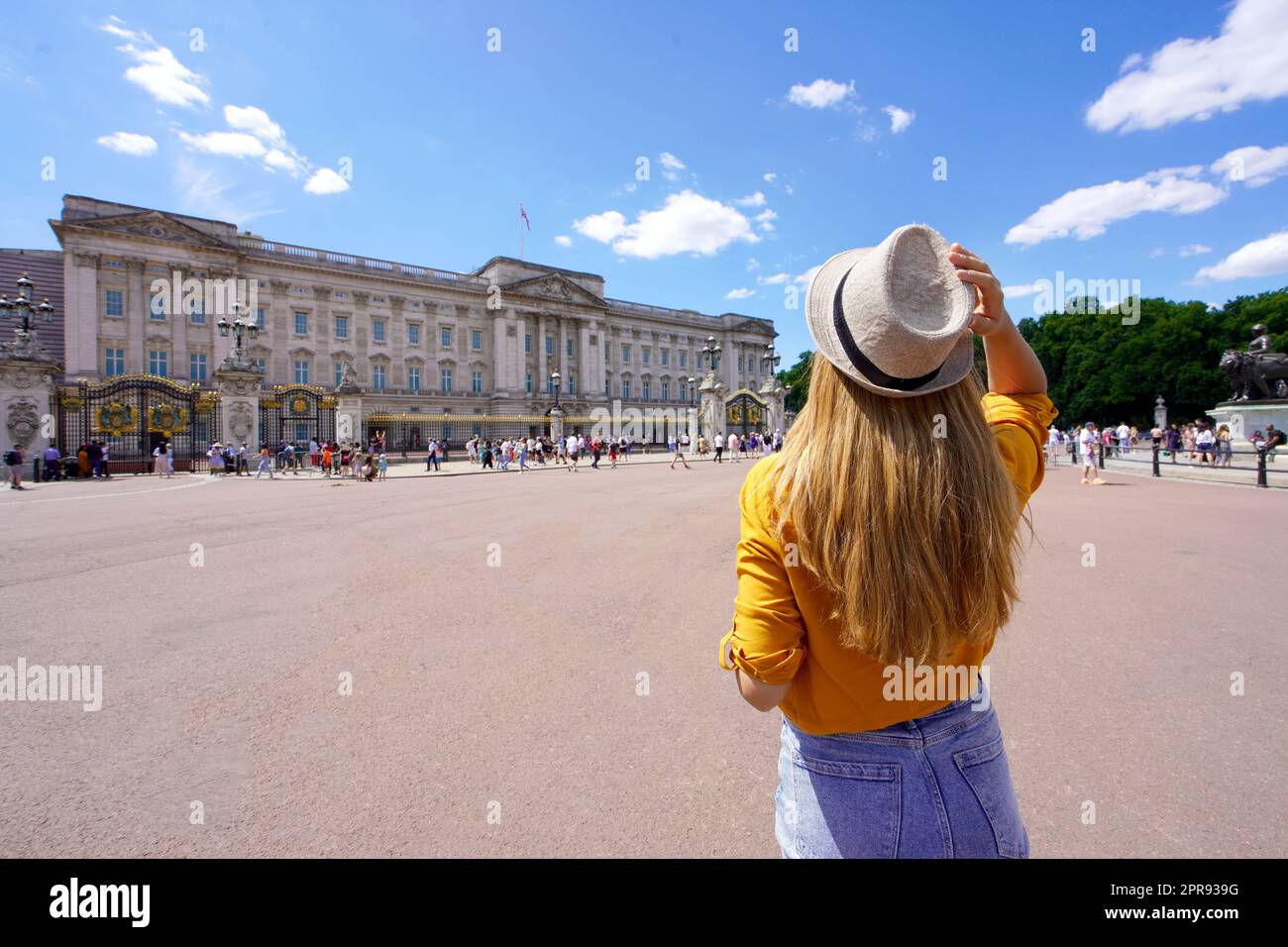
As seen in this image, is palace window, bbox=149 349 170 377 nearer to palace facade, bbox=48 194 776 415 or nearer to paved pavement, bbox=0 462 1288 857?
palace facade, bbox=48 194 776 415

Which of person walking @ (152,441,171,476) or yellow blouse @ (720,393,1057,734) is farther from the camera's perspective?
person walking @ (152,441,171,476)

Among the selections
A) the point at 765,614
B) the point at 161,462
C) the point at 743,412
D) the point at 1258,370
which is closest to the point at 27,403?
the point at 161,462

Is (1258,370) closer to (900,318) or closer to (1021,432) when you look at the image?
(1021,432)

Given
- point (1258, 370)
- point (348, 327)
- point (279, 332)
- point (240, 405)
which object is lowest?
point (240, 405)

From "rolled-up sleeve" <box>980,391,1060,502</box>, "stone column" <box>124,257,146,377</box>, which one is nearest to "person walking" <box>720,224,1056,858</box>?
"rolled-up sleeve" <box>980,391,1060,502</box>

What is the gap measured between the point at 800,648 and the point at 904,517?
0.34m

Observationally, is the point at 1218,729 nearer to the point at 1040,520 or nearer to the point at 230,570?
the point at 1040,520

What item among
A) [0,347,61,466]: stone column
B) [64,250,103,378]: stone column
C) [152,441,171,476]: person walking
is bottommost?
[152,441,171,476]: person walking

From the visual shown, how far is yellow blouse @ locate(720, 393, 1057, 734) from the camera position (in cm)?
123

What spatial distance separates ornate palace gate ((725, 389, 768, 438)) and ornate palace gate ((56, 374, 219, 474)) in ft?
106

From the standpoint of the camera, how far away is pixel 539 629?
5078 mm

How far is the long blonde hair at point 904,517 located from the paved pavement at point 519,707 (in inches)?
66.7

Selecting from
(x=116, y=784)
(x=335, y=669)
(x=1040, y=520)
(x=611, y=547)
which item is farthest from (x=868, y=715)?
(x=1040, y=520)

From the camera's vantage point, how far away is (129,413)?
84.7 feet
